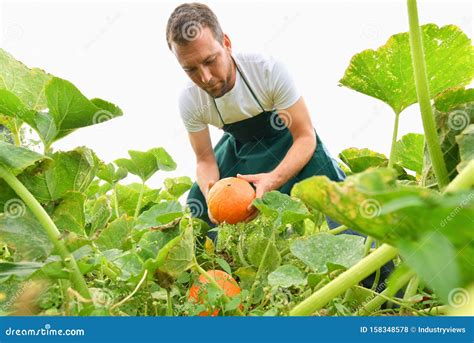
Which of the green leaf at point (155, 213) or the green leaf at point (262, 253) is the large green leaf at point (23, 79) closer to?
the green leaf at point (155, 213)

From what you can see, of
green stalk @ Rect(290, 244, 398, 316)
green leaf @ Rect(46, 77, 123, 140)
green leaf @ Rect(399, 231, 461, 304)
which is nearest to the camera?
green leaf @ Rect(399, 231, 461, 304)

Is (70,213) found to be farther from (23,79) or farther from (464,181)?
(464,181)

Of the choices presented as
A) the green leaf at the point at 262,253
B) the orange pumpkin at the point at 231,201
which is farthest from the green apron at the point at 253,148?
the green leaf at the point at 262,253

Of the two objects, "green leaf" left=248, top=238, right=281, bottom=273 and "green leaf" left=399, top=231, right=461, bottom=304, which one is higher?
"green leaf" left=399, top=231, right=461, bottom=304

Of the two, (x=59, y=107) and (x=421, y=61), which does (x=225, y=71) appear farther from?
(x=421, y=61)

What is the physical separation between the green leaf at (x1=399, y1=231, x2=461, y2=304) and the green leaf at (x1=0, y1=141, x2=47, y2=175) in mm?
450

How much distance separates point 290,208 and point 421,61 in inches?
13.2

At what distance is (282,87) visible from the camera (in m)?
1.63

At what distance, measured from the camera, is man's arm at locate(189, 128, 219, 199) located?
161 centimetres

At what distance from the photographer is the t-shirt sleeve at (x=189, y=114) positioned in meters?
1.74

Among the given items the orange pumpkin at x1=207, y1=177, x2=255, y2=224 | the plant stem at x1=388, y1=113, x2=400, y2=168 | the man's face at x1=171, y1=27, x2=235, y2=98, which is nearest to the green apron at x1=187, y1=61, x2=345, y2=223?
the man's face at x1=171, y1=27, x2=235, y2=98

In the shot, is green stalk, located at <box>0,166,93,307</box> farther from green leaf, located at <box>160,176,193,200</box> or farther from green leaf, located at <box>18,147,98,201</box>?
green leaf, located at <box>160,176,193,200</box>

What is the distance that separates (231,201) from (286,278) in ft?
1.58

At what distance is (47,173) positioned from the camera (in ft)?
2.79
